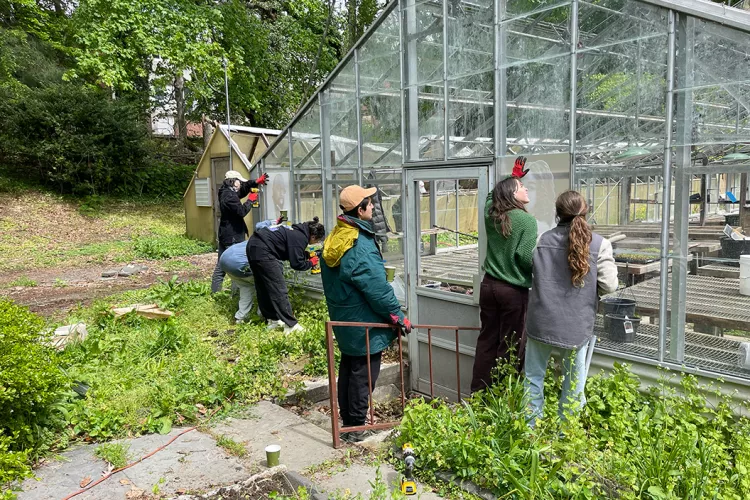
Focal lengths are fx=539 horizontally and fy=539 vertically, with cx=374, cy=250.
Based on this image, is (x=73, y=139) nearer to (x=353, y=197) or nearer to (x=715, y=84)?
(x=353, y=197)

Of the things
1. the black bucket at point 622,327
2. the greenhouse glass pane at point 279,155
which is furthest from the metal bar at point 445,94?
the greenhouse glass pane at point 279,155

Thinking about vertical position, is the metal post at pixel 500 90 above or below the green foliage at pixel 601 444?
above

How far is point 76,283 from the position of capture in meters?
11.3

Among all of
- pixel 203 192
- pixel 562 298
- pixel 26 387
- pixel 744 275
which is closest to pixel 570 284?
pixel 562 298

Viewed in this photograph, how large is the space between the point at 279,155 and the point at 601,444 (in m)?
6.41

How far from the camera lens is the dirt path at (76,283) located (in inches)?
375

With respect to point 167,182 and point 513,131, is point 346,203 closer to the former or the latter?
point 513,131

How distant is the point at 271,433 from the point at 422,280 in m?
2.39

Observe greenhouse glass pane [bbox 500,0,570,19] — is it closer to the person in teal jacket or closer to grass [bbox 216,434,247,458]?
the person in teal jacket

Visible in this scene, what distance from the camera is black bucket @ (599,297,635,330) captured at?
441 cm

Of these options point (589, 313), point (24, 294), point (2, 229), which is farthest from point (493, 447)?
point (2, 229)

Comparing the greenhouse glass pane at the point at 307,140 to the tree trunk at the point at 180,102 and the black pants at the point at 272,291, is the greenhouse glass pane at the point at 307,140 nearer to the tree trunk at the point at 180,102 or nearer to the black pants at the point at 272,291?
the black pants at the point at 272,291

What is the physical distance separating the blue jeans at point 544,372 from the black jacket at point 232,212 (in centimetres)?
572

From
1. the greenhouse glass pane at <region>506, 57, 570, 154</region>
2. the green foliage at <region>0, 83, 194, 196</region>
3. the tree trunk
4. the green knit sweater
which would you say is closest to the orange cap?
the green knit sweater
